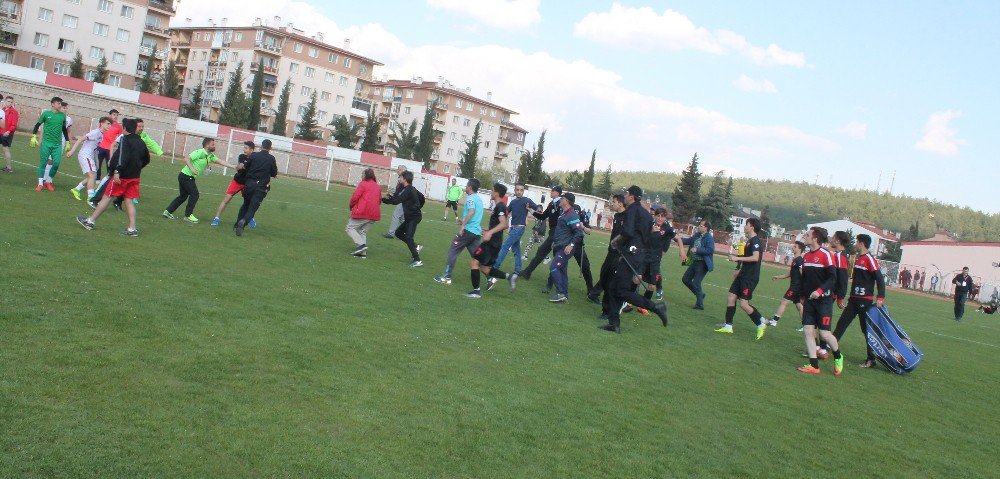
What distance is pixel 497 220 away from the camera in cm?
1266

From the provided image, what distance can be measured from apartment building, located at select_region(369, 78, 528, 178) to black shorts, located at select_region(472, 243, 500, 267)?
87.2m

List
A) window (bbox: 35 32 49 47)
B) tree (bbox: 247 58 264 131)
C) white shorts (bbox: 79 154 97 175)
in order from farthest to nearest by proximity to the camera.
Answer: tree (bbox: 247 58 264 131)
window (bbox: 35 32 49 47)
white shorts (bbox: 79 154 97 175)

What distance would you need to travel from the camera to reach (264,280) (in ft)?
33.8

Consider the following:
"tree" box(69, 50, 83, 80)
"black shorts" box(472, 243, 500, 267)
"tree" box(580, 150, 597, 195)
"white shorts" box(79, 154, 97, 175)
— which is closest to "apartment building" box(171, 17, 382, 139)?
"tree" box(69, 50, 83, 80)

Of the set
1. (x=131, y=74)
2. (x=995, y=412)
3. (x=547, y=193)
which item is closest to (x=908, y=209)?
(x=547, y=193)

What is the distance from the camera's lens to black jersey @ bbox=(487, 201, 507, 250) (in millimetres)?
12242

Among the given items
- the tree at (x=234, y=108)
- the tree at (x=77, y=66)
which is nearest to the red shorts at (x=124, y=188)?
the tree at (x=234, y=108)

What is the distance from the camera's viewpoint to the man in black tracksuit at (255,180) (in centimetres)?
1423

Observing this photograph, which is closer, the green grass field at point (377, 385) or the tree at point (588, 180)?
the green grass field at point (377, 385)

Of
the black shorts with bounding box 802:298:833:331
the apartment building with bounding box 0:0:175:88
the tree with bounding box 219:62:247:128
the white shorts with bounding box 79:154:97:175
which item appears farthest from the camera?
the tree with bounding box 219:62:247:128

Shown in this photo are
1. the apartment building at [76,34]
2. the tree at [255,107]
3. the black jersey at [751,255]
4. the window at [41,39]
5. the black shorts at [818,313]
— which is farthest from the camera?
the tree at [255,107]

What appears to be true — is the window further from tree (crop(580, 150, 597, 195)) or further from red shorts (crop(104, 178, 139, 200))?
red shorts (crop(104, 178, 139, 200))

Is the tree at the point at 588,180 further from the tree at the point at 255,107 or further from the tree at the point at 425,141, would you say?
the tree at the point at 255,107

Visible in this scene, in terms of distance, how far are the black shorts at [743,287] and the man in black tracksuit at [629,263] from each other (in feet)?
6.76
